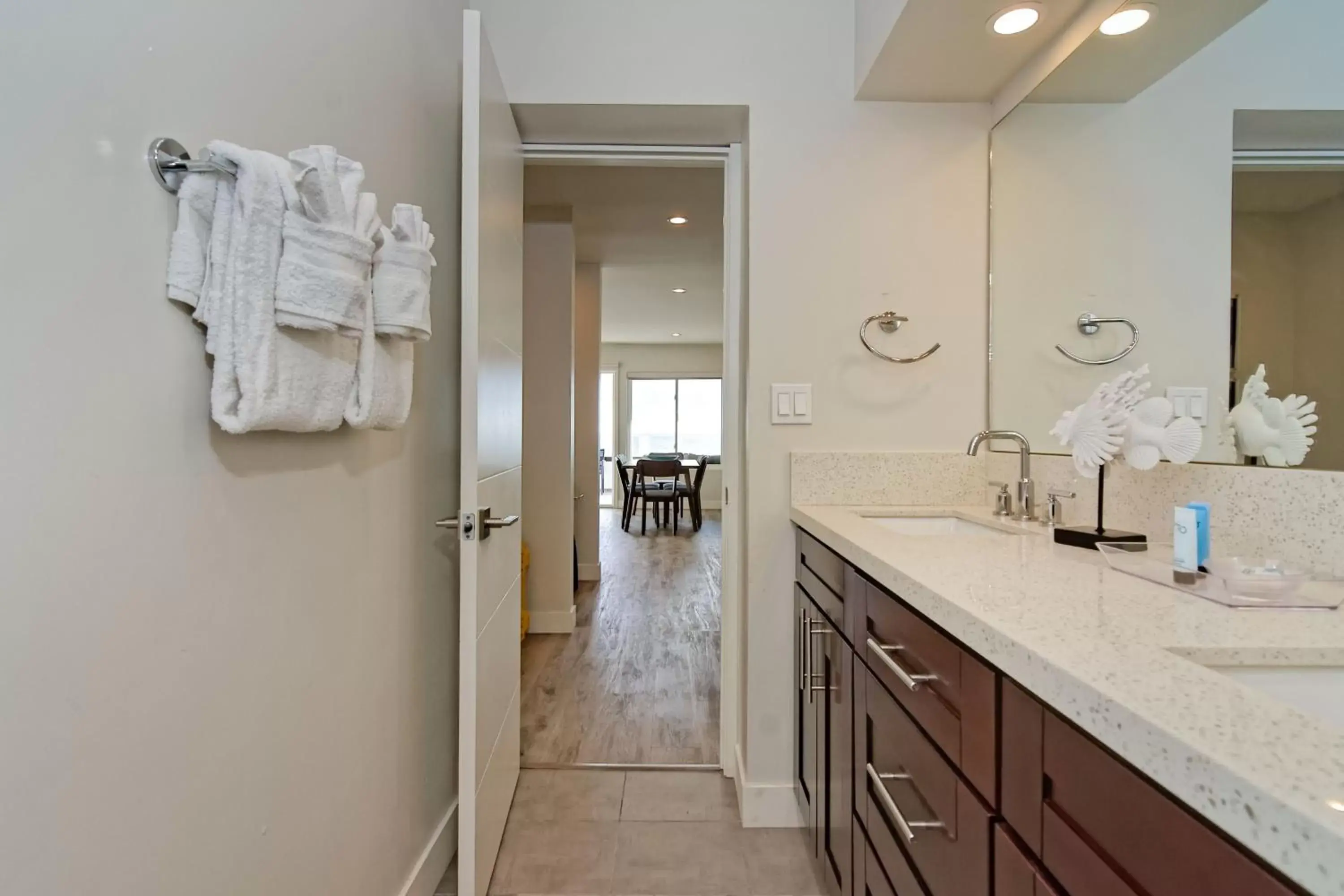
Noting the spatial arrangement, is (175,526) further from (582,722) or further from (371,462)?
(582,722)

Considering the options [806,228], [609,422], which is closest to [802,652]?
[806,228]

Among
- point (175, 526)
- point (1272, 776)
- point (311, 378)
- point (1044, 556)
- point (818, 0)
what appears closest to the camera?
point (1272, 776)

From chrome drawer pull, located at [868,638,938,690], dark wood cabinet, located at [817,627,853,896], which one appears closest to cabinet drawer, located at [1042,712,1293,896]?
chrome drawer pull, located at [868,638,938,690]

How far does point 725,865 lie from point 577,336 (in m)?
3.50

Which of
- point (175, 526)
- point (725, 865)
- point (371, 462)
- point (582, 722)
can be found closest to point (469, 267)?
point (371, 462)

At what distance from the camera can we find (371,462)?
113 centimetres

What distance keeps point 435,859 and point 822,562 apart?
117cm

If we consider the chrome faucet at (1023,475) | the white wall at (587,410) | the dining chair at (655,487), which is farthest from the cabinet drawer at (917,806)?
the dining chair at (655,487)

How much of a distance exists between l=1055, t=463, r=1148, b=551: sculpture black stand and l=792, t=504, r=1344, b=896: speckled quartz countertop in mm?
82

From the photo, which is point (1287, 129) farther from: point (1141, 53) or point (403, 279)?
point (403, 279)

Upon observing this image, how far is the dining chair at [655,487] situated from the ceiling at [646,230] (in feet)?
5.58

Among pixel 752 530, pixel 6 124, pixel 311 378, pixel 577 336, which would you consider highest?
pixel 577 336

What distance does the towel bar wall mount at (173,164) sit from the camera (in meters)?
0.64

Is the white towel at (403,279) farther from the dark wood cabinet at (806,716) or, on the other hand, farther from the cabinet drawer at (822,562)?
the dark wood cabinet at (806,716)
